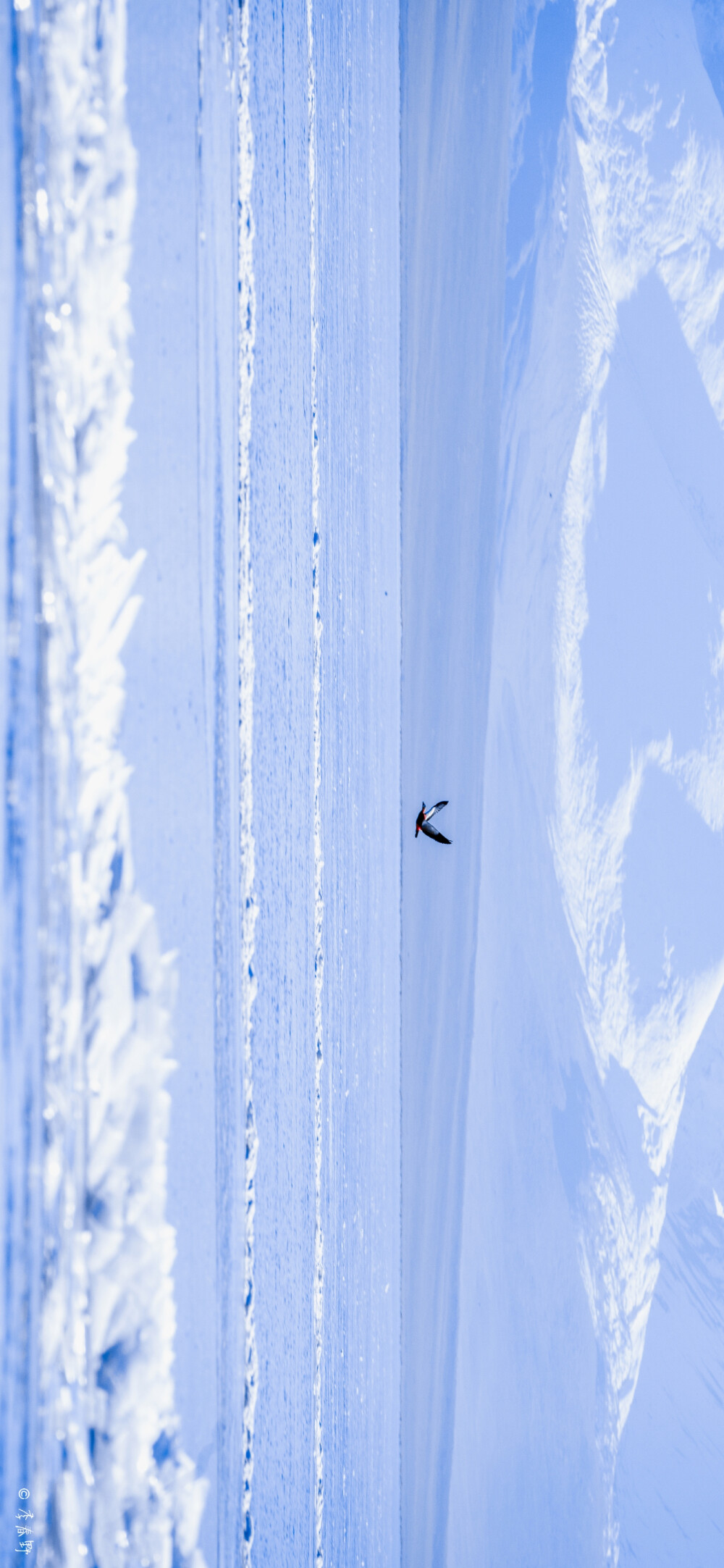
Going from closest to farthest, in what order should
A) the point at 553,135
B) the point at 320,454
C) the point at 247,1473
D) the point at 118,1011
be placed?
the point at 118,1011 → the point at 247,1473 → the point at 320,454 → the point at 553,135

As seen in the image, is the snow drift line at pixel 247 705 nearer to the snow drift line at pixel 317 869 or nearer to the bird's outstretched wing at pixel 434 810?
the snow drift line at pixel 317 869

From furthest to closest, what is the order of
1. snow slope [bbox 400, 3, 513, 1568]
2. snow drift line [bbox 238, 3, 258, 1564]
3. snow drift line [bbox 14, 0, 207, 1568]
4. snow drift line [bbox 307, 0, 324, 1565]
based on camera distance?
snow slope [bbox 400, 3, 513, 1568]
snow drift line [bbox 307, 0, 324, 1565]
snow drift line [bbox 238, 3, 258, 1564]
snow drift line [bbox 14, 0, 207, 1568]

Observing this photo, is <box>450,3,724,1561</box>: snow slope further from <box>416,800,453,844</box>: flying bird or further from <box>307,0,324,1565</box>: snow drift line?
<box>307,0,324,1565</box>: snow drift line

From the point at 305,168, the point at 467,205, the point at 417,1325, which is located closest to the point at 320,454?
the point at 305,168

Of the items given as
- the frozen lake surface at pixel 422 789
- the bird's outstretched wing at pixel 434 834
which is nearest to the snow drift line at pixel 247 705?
the frozen lake surface at pixel 422 789

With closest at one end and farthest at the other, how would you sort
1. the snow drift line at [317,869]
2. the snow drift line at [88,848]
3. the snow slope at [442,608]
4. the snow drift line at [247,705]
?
1. the snow drift line at [88,848]
2. the snow drift line at [247,705]
3. the snow drift line at [317,869]
4. the snow slope at [442,608]

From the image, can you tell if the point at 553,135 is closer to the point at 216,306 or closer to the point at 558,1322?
the point at 216,306

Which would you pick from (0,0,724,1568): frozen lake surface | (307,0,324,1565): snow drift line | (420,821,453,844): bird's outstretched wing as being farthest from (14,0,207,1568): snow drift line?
(420,821,453,844): bird's outstretched wing

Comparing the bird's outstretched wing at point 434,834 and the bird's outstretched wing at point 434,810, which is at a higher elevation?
the bird's outstretched wing at point 434,810
